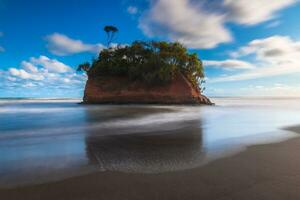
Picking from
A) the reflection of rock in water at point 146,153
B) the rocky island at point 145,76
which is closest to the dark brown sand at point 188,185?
the reflection of rock in water at point 146,153

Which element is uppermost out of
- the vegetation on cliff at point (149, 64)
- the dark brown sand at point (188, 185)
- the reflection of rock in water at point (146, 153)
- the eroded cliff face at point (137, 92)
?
the vegetation on cliff at point (149, 64)

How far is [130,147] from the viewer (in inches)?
202

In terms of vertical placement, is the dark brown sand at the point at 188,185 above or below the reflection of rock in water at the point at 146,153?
above

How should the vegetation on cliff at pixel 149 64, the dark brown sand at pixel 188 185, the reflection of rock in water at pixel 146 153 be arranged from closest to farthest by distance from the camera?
the dark brown sand at pixel 188 185 < the reflection of rock in water at pixel 146 153 < the vegetation on cliff at pixel 149 64

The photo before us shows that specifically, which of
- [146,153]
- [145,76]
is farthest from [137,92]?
[146,153]

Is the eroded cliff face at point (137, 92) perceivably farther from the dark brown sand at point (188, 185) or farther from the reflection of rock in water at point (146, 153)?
the dark brown sand at point (188, 185)

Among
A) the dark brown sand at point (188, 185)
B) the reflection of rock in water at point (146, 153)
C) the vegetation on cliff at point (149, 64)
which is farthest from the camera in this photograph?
the vegetation on cliff at point (149, 64)

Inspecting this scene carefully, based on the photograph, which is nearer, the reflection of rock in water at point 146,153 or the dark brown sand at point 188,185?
the dark brown sand at point 188,185

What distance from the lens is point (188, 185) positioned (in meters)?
2.83

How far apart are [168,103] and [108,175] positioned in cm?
3003

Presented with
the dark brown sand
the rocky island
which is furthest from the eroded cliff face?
the dark brown sand

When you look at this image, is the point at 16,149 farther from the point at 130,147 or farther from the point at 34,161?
the point at 130,147

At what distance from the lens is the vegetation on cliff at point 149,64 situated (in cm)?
3272

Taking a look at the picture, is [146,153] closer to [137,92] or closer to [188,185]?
[188,185]
